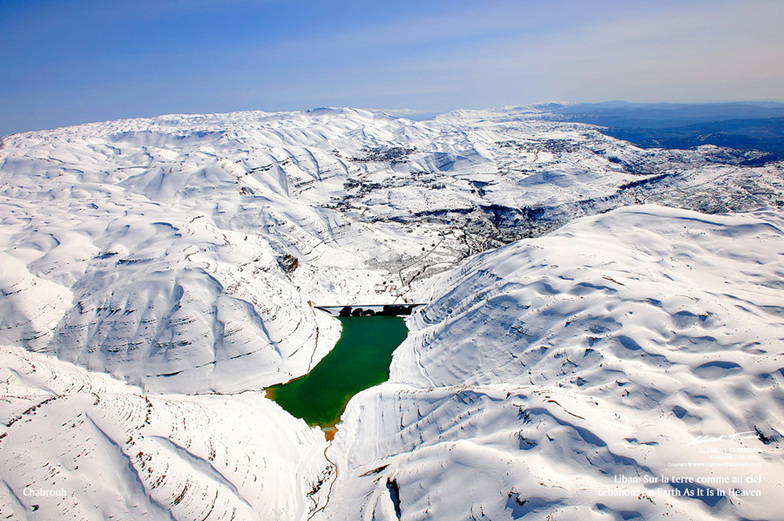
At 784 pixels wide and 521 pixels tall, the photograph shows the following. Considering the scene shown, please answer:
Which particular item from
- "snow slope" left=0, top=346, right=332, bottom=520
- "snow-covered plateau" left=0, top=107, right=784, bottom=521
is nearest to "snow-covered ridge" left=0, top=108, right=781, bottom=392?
"snow-covered plateau" left=0, top=107, right=784, bottom=521

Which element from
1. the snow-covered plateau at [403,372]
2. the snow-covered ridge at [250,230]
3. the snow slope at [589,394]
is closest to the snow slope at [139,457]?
the snow-covered plateau at [403,372]

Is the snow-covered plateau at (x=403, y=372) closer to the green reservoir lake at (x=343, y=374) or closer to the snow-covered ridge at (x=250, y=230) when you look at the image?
the snow-covered ridge at (x=250, y=230)

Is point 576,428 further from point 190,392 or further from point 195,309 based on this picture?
point 195,309

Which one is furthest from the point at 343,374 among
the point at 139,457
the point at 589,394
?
the point at 589,394

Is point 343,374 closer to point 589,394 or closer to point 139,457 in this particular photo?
point 139,457

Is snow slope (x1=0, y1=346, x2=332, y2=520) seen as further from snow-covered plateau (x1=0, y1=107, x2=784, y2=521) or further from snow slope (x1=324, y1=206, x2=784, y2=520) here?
snow slope (x1=324, y1=206, x2=784, y2=520)

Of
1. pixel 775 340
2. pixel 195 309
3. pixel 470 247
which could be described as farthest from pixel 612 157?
pixel 195 309
